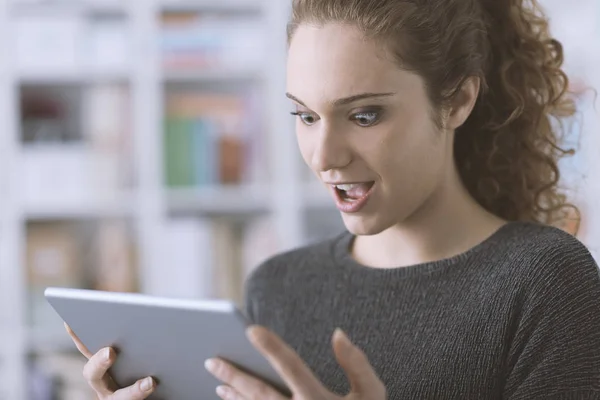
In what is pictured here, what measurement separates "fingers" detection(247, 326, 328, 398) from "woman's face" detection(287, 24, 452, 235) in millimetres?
357

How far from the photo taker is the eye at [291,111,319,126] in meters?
1.25

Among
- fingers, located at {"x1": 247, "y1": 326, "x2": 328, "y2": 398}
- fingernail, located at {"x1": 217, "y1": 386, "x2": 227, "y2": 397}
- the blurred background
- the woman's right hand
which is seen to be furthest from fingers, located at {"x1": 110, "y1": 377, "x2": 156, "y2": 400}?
the blurred background

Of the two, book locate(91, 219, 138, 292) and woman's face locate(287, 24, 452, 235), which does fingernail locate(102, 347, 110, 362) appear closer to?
woman's face locate(287, 24, 452, 235)

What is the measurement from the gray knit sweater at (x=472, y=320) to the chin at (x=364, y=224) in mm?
126

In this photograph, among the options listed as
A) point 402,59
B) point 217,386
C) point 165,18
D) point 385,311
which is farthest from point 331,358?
point 165,18

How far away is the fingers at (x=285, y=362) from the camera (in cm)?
92

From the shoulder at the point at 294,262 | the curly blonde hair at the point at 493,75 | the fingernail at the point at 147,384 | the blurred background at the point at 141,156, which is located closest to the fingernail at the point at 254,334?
the fingernail at the point at 147,384

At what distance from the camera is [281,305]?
4.98ft

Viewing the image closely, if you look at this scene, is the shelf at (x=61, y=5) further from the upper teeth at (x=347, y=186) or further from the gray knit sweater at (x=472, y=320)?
the upper teeth at (x=347, y=186)

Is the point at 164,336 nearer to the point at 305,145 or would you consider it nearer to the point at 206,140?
the point at 305,145

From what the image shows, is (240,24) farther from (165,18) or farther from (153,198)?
(153,198)

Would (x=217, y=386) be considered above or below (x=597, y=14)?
below

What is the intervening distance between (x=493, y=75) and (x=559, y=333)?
0.44m

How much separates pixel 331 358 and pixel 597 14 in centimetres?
195
